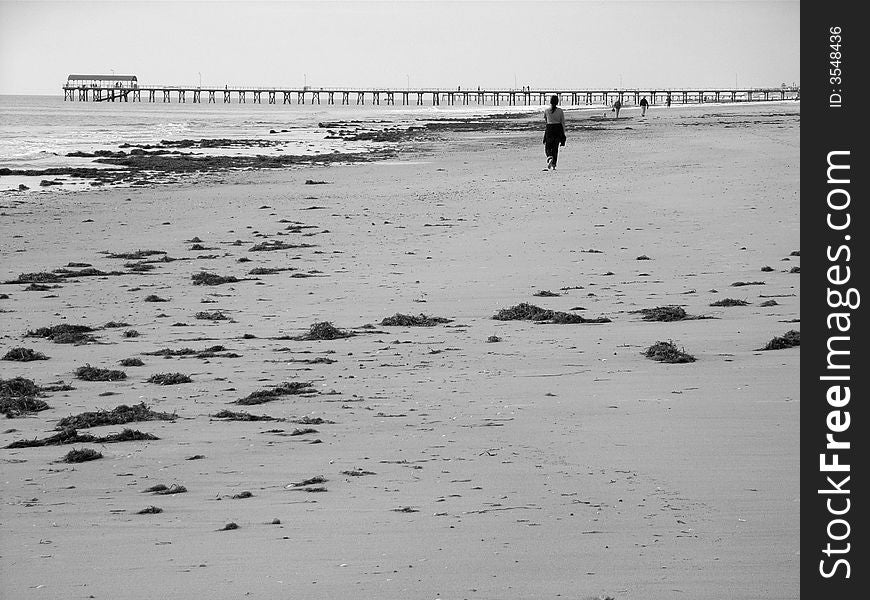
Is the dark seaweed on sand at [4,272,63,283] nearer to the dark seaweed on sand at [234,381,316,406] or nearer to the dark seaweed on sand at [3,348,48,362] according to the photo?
the dark seaweed on sand at [3,348,48,362]

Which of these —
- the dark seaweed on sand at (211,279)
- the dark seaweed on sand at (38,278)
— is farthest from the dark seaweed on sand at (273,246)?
the dark seaweed on sand at (38,278)

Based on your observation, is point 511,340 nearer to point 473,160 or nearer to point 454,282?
point 454,282

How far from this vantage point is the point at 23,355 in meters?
7.38

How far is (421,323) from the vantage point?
8.31 m

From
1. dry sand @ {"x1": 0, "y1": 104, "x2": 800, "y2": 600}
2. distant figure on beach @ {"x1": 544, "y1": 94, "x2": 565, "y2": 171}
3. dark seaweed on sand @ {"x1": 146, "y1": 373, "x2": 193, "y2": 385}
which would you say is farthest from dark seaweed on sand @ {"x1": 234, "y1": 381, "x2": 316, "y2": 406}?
distant figure on beach @ {"x1": 544, "y1": 94, "x2": 565, "y2": 171}

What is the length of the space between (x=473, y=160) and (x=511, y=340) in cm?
2041

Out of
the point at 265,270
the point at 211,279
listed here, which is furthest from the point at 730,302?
the point at 211,279

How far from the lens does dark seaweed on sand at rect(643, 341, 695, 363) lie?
6828 millimetres

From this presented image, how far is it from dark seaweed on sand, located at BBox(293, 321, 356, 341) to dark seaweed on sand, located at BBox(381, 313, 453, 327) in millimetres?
417

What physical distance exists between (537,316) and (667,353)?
1.65 metres

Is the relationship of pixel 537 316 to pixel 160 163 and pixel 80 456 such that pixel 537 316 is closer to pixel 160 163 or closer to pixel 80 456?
pixel 80 456

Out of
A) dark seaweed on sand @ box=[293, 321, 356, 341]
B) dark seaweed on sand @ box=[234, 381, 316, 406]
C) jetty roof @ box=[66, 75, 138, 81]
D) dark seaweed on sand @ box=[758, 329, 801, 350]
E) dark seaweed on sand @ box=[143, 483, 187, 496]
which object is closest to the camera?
dark seaweed on sand @ box=[143, 483, 187, 496]

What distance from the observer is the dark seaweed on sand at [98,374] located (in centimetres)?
679

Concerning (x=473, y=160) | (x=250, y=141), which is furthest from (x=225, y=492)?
(x=250, y=141)
